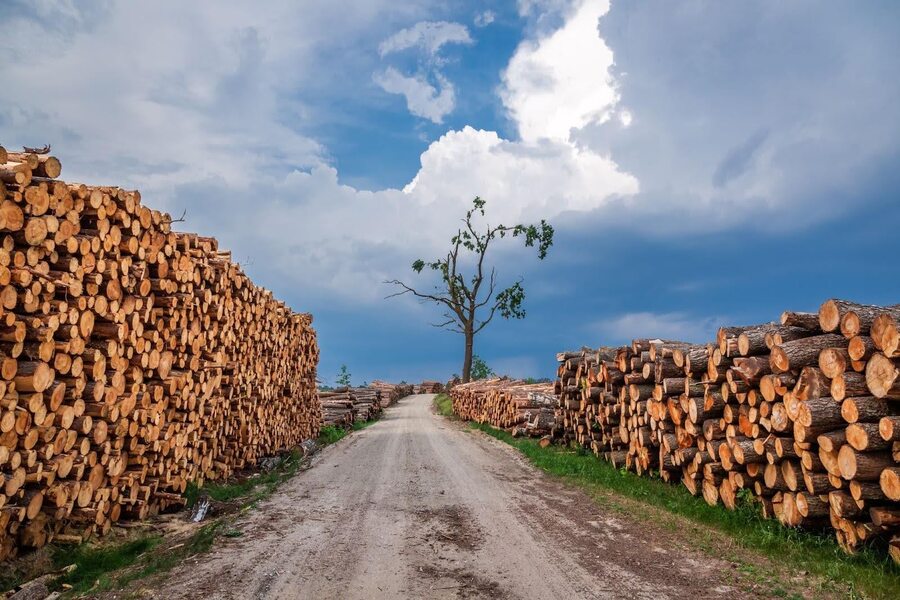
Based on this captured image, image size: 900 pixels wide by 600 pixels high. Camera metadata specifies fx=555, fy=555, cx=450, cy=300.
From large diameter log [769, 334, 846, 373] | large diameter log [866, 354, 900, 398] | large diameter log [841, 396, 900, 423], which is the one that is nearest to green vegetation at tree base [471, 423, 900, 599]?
large diameter log [841, 396, 900, 423]

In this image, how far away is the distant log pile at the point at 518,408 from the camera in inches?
659

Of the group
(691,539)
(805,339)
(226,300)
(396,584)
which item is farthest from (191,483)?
(805,339)

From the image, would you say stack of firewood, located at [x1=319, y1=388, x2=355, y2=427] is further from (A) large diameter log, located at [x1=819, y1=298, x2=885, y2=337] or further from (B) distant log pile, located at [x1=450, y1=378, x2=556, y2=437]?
(A) large diameter log, located at [x1=819, y1=298, x2=885, y2=337]

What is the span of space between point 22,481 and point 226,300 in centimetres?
540

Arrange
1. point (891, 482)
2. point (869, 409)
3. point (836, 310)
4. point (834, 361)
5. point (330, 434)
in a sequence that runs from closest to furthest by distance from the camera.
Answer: point (891, 482)
point (869, 409)
point (834, 361)
point (836, 310)
point (330, 434)

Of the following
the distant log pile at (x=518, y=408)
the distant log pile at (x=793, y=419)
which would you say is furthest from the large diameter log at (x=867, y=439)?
the distant log pile at (x=518, y=408)

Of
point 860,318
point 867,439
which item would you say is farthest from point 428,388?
point 867,439

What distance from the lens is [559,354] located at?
51.8 feet

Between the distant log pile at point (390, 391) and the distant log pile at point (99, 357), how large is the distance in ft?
85.8

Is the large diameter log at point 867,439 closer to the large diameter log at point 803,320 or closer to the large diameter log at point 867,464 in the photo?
the large diameter log at point 867,464

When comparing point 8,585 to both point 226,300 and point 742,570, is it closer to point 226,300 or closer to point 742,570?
point 226,300

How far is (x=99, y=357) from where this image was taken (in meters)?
7.10

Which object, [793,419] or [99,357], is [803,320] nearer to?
[793,419]

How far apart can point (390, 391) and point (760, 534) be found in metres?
37.6
